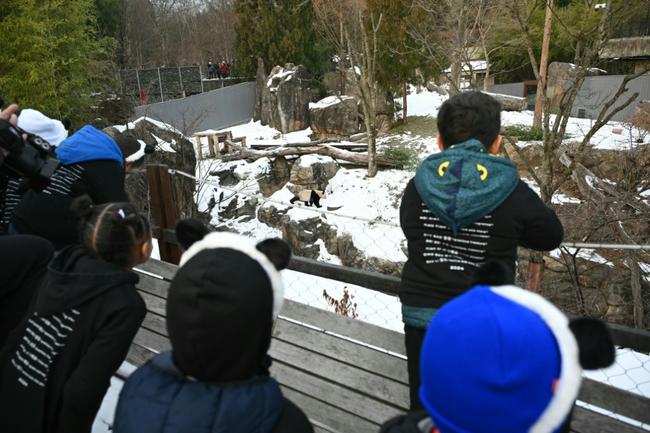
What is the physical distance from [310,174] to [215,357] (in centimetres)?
1180

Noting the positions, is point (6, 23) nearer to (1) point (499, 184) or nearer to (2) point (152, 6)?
(1) point (499, 184)

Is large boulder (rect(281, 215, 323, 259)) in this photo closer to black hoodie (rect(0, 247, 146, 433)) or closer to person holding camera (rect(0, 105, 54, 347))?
person holding camera (rect(0, 105, 54, 347))

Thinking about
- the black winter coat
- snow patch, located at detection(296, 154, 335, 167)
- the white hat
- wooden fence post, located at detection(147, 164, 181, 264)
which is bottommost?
snow patch, located at detection(296, 154, 335, 167)

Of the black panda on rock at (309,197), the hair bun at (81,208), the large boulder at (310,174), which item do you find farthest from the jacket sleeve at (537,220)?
the large boulder at (310,174)

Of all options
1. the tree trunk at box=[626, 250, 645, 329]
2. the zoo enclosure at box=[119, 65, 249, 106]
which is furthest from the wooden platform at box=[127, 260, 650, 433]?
the zoo enclosure at box=[119, 65, 249, 106]

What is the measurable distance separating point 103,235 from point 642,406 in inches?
68.5

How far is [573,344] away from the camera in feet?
2.87

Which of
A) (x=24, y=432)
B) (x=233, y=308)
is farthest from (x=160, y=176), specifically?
(x=233, y=308)

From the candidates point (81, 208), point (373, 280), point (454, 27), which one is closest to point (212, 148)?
point (454, 27)

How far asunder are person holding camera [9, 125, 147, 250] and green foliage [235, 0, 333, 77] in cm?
1836

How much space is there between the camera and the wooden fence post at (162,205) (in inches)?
125

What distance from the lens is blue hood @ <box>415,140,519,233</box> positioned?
1.37 metres

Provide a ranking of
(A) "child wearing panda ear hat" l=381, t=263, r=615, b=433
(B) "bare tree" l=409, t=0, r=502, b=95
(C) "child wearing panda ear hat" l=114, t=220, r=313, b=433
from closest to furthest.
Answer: (A) "child wearing panda ear hat" l=381, t=263, r=615, b=433 → (C) "child wearing panda ear hat" l=114, t=220, r=313, b=433 → (B) "bare tree" l=409, t=0, r=502, b=95

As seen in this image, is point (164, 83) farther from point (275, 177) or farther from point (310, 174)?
point (310, 174)
